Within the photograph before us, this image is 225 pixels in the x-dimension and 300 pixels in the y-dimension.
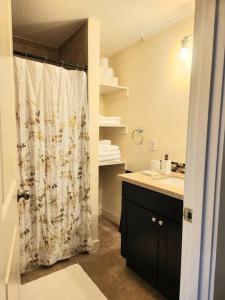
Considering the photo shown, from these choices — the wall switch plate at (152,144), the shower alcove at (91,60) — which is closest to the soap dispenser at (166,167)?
the wall switch plate at (152,144)

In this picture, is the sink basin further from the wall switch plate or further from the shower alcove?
the shower alcove

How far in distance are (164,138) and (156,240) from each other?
40.1 inches

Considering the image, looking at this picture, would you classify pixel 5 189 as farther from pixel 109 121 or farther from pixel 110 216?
pixel 110 216

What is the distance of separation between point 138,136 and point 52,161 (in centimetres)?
107

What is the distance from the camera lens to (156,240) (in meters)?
1.53

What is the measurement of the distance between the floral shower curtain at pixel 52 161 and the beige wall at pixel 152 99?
705 mm

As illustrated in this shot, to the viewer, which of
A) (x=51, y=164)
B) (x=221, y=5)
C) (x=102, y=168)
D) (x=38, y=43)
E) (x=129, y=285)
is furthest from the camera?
(x=102, y=168)

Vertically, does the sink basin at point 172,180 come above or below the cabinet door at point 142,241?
above

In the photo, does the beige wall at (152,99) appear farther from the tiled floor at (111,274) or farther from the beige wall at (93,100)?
the tiled floor at (111,274)

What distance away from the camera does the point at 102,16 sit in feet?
6.31

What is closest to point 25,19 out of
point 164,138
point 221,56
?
point 164,138

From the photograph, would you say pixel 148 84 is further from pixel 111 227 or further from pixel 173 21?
pixel 111 227

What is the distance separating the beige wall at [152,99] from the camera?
197cm

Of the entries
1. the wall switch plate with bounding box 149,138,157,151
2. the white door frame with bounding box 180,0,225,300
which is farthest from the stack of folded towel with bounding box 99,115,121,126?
the white door frame with bounding box 180,0,225,300
